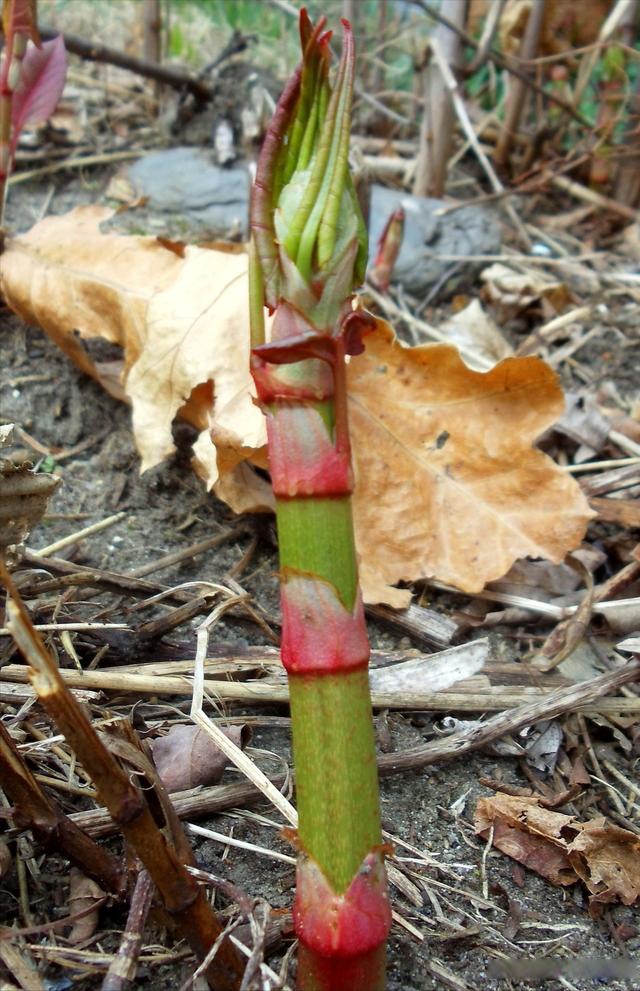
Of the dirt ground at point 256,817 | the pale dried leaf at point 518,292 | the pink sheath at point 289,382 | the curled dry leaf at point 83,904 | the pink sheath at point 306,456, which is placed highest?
the pink sheath at point 289,382

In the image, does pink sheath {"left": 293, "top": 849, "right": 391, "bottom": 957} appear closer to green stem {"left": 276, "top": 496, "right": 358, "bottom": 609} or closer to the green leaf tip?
green stem {"left": 276, "top": 496, "right": 358, "bottom": 609}

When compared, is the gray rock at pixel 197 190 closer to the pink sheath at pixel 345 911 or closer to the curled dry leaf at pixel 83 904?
the curled dry leaf at pixel 83 904

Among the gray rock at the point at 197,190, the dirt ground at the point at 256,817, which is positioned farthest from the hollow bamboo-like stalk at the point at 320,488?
the gray rock at the point at 197,190

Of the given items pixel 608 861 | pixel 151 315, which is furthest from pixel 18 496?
pixel 608 861

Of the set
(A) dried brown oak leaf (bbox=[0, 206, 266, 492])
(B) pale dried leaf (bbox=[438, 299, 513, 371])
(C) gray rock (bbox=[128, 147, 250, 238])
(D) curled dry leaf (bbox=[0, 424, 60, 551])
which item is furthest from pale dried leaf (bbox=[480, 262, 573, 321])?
(D) curled dry leaf (bbox=[0, 424, 60, 551])

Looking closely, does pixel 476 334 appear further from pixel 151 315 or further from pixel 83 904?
pixel 83 904

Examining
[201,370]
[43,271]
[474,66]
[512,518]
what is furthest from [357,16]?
[512,518]
